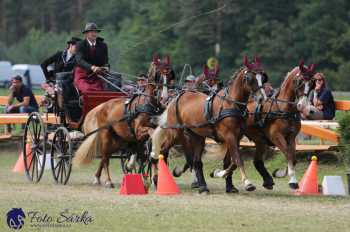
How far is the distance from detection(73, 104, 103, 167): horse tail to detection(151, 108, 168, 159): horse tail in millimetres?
1096

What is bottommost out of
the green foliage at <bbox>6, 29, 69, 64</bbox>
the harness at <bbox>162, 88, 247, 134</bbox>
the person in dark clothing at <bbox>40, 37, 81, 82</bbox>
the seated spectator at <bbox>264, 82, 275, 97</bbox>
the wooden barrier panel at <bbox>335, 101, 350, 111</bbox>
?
the green foliage at <bbox>6, 29, 69, 64</bbox>

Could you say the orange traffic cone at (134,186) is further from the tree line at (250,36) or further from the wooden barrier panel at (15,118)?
the tree line at (250,36)

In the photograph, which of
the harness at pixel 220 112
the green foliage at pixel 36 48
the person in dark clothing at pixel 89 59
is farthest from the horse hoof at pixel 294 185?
the green foliage at pixel 36 48

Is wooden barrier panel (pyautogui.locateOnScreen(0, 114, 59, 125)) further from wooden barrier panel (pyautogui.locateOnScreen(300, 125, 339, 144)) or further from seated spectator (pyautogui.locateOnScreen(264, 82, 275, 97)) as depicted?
seated spectator (pyautogui.locateOnScreen(264, 82, 275, 97))

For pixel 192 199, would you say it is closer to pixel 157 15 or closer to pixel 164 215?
pixel 164 215

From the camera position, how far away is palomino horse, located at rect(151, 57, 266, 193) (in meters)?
14.7

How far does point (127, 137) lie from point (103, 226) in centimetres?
531

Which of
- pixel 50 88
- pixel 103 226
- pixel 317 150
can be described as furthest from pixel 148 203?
pixel 317 150

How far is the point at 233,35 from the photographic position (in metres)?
44.9

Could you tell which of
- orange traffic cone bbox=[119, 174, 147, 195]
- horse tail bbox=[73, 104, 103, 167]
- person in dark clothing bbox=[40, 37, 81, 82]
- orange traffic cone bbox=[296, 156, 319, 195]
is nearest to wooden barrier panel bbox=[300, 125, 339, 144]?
orange traffic cone bbox=[296, 156, 319, 195]

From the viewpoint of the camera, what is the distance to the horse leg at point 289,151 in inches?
583

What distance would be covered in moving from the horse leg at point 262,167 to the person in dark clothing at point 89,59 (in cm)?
282

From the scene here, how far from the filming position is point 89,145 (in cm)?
1666

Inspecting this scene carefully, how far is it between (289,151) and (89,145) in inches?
126
